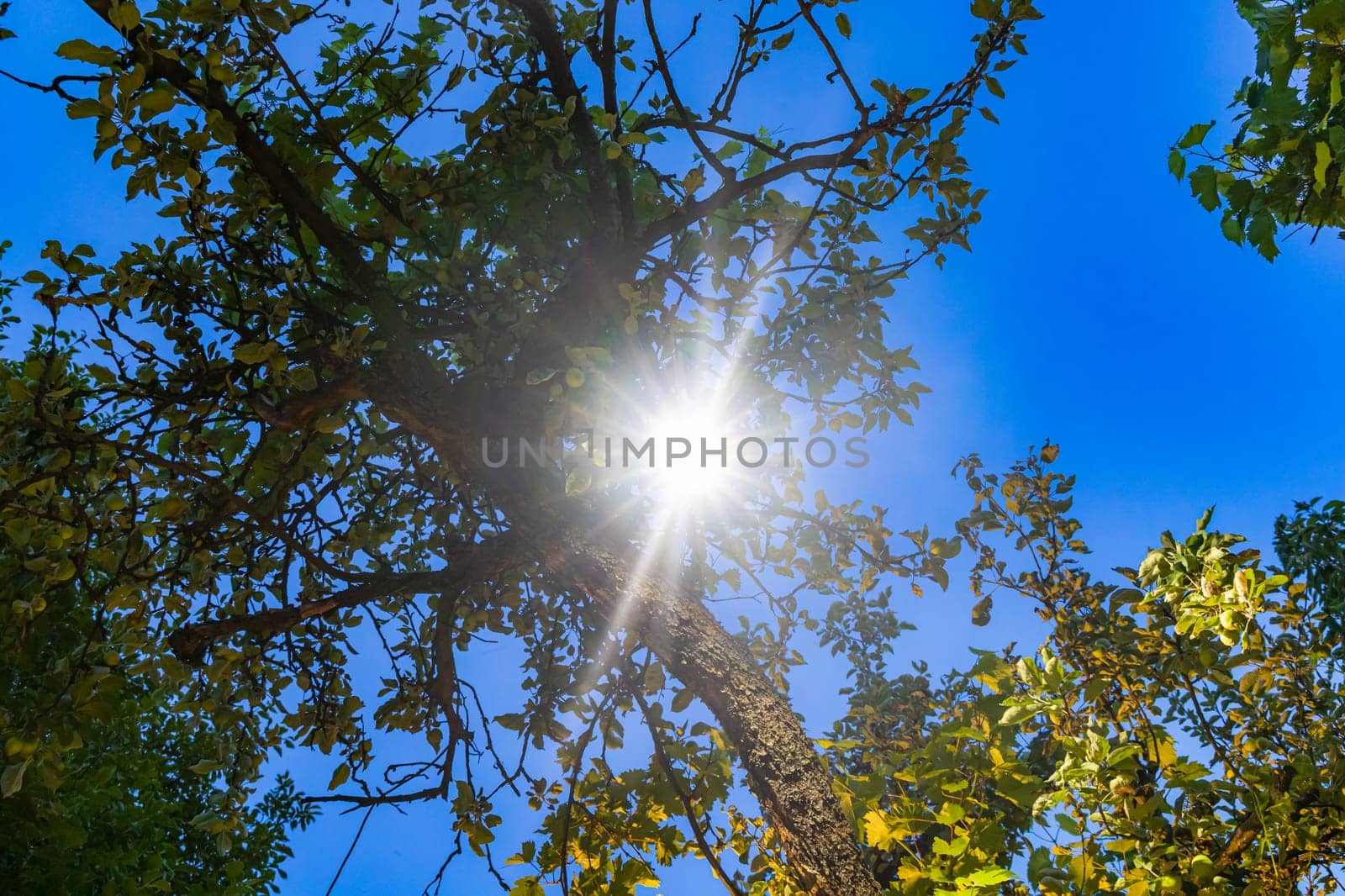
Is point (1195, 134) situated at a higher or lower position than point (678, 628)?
higher

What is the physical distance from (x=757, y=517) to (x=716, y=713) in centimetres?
143

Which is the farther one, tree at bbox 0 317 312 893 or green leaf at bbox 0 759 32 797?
tree at bbox 0 317 312 893

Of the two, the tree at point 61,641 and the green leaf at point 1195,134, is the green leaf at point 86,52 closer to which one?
the tree at point 61,641

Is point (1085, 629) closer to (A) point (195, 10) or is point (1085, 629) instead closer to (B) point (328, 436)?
(B) point (328, 436)

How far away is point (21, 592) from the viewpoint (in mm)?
3170

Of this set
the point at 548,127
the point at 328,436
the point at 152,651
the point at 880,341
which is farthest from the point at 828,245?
the point at 152,651

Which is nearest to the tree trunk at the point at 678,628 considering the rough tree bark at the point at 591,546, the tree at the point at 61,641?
the rough tree bark at the point at 591,546

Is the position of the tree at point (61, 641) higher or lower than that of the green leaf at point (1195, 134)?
lower

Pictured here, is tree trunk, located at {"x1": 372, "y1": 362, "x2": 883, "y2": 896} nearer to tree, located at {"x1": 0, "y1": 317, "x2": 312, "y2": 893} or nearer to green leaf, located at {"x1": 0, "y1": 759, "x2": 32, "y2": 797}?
tree, located at {"x1": 0, "y1": 317, "x2": 312, "y2": 893}

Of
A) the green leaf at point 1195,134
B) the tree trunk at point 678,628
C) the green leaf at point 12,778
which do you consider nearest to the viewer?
the green leaf at point 1195,134

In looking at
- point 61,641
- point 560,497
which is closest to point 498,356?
point 560,497

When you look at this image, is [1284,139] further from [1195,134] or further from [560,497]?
[560,497]

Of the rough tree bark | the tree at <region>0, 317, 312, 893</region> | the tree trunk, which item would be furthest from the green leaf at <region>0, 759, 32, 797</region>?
the tree trunk

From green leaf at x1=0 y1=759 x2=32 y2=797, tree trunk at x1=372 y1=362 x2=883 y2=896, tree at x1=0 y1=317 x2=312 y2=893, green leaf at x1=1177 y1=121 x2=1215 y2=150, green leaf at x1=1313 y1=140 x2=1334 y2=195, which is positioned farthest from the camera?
tree at x1=0 y1=317 x2=312 y2=893
